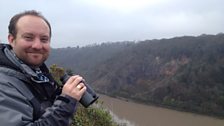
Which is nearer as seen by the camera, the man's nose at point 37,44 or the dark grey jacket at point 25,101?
the dark grey jacket at point 25,101

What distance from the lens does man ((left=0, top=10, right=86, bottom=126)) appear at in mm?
→ 1233

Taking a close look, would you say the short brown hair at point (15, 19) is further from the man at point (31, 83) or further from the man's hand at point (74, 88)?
the man's hand at point (74, 88)

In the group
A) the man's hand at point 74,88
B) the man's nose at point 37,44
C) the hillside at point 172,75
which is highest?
the man's nose at point 37,44

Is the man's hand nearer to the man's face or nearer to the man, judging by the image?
the man

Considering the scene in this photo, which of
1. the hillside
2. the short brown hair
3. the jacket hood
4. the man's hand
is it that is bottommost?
the hillside

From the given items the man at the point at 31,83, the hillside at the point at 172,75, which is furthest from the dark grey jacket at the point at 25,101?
the hillside at the point at 172,75

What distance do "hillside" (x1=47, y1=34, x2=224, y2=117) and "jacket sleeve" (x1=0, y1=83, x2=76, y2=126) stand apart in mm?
34856

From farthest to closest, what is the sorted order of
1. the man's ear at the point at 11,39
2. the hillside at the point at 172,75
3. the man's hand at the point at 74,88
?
the hillside at the point at 172,75
the man's ear at the point at 11,39
the man's hand at the point at 74,88

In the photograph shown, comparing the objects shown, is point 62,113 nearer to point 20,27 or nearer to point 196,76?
point 20,27

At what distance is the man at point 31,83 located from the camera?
4.05 feet

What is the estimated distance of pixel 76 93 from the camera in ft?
4.38

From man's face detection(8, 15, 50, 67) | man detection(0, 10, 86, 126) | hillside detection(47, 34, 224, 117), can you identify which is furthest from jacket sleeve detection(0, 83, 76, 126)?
hillside detection(47, 34, 224, 117)

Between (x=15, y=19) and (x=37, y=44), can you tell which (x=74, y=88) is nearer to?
(x=37, y=44)

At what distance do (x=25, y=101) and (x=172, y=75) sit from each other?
48.8 meters
